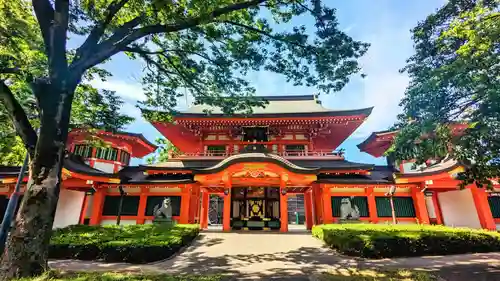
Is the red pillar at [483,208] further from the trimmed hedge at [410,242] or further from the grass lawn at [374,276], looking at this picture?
the grass lawn at [374,276]

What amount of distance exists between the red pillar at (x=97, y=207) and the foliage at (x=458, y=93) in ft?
49.6

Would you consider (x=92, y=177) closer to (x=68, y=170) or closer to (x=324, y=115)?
(x=68, y=170)

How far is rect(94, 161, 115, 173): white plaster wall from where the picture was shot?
16.2 meters

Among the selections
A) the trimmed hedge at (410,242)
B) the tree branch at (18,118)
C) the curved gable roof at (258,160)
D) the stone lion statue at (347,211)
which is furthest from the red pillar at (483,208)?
the tree branch at (18,118)

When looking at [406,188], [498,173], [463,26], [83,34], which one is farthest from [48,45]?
[406,188]

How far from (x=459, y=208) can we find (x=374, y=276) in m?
11.4

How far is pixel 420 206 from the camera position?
12672mm

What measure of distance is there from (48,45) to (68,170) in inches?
350

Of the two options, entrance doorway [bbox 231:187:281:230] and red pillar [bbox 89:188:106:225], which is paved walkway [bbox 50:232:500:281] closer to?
entrance doorway [bbox 231:187:281:230]

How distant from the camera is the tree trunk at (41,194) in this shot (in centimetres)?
423

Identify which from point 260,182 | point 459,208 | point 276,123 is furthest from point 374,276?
point 276,123

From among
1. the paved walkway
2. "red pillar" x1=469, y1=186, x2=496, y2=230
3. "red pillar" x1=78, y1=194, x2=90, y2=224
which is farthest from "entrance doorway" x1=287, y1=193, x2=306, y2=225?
"red pillar" x1=78, y1=194, x2=90, y2=224

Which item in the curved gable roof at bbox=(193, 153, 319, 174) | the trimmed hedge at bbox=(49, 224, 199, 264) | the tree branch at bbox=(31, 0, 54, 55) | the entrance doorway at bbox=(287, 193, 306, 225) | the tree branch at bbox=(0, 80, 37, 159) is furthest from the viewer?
the entrance doorway at bbox=(287, 193, 306, 225)

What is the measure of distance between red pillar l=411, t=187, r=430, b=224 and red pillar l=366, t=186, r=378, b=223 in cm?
219
